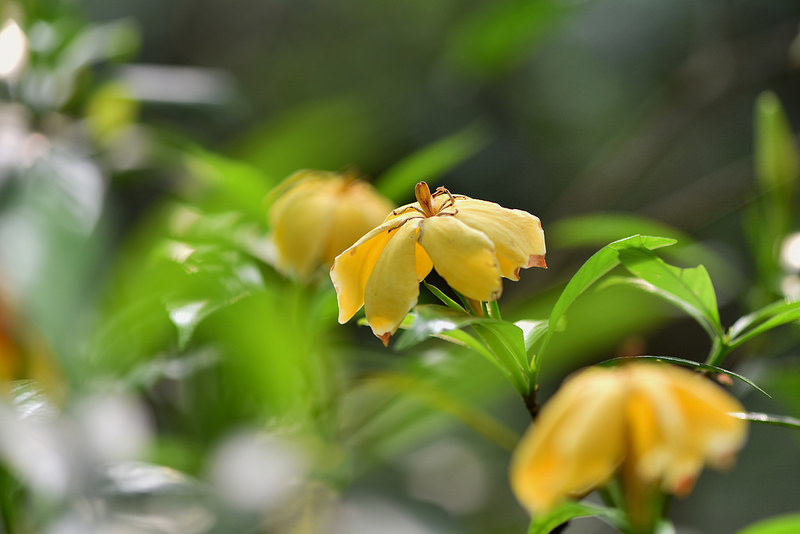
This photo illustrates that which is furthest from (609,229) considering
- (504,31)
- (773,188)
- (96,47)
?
(96,47)

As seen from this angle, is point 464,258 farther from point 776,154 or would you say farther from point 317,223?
point 776,154

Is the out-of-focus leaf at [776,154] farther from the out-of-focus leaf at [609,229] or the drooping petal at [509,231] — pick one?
the drooping petal at [509,231]

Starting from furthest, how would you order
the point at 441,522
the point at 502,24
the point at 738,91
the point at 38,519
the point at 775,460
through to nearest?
the point at 775,460 → the point at 738,91 → the point at 502,24 → the point at 441,522 → the point at 38,519

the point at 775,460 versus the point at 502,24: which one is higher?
the point at 502,24

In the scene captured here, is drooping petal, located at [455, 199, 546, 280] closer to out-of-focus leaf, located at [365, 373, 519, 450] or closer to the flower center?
the flower center

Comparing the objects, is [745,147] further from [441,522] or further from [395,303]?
[395,303]

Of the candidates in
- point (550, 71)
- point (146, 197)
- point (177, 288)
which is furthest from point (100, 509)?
point (550, 71)

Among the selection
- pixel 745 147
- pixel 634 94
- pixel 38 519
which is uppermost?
pixel 38 519

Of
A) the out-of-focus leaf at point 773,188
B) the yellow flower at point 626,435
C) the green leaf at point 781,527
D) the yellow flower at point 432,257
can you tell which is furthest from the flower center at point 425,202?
the out-of-focus leaf at point 773,188
